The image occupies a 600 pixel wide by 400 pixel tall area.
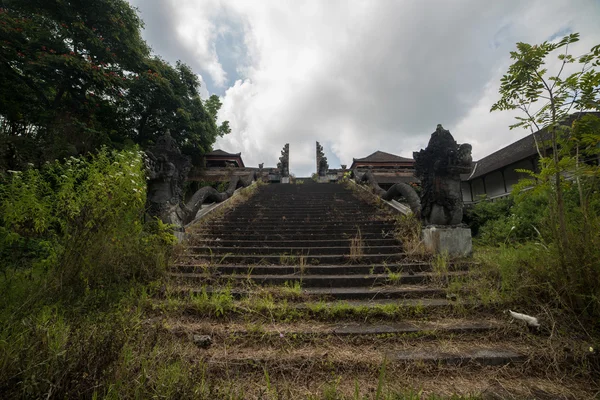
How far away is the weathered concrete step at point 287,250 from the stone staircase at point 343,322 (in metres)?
0.02

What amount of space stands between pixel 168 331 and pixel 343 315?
5.96ft

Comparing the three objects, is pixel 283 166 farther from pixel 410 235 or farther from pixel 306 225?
pixel 410 235

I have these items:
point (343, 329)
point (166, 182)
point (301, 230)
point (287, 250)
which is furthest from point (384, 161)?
point (343, 329)

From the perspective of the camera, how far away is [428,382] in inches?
74.0

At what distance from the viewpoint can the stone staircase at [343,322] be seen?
76.2 inches

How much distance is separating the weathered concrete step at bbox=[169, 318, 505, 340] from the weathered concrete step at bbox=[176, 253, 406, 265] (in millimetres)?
1560

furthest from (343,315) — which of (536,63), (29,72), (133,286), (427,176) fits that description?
(29,72)

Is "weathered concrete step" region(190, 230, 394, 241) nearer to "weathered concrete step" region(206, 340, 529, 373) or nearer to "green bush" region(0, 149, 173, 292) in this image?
"green bush" region(0, 149, 173, 292)

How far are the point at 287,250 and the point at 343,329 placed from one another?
2.39 meters

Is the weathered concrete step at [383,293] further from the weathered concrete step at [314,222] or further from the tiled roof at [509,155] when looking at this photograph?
the tiled roof at [509,155]

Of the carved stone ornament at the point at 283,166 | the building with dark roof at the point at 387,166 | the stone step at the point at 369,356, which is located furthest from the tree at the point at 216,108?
the stone step at the point at 369,356

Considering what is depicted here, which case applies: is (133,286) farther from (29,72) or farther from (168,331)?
(29,72)

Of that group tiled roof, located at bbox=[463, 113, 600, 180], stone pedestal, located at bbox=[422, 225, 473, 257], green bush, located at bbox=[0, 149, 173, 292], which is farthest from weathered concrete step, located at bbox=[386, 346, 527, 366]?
tiled roof, located at bbox=[463, 113, 600, 180]

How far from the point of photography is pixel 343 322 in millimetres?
2660
